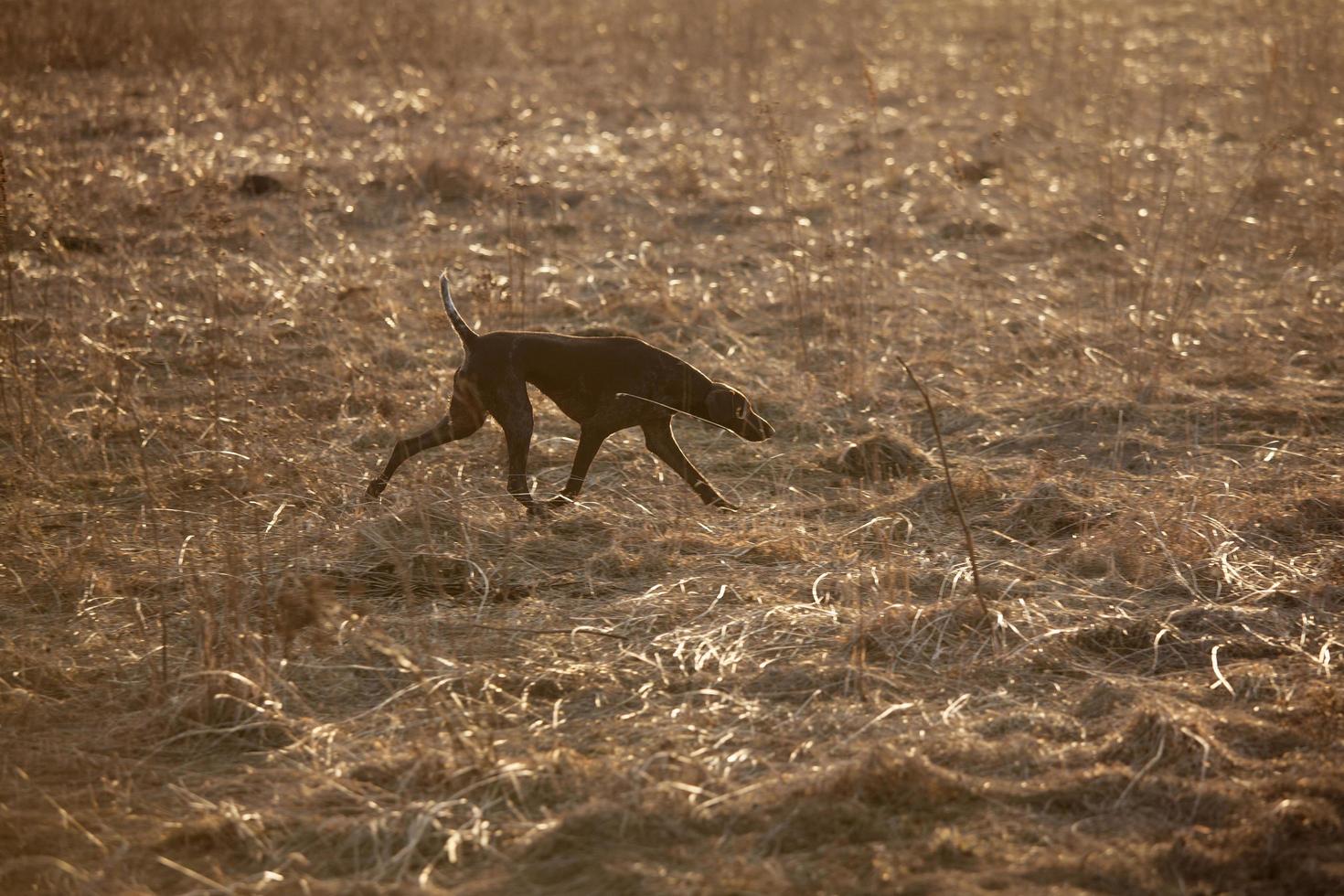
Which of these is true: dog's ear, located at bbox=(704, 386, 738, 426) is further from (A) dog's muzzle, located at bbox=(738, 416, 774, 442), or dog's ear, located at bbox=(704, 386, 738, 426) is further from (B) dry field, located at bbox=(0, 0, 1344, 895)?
(B) dry field, located at bbox=(0, 0, 1344, 895)

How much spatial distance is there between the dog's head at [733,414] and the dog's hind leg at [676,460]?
0.79ft

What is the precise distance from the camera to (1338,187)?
409 inches

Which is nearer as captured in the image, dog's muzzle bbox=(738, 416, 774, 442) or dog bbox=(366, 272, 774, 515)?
dog bbox=(366, 272, 774, 515)

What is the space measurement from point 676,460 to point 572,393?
1.79 feet

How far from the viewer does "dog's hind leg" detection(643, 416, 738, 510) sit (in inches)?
231

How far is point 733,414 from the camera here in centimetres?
566

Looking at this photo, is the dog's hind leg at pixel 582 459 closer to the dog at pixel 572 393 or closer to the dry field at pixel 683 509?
the dog at pixel 572 393

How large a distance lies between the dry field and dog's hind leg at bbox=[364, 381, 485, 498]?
0.34 ft

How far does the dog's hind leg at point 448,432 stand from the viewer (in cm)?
560

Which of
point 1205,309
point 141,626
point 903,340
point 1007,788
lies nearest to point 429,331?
point 903,340

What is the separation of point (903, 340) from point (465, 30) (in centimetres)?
931

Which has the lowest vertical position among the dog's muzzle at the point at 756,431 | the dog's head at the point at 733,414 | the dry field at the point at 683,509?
the dry field at the point at 683,509

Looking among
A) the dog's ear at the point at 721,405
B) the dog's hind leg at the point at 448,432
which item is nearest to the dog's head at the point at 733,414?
the dog's ear at the point at 721,405

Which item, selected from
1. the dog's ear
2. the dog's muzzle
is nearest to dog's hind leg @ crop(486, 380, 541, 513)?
the dog's ear
